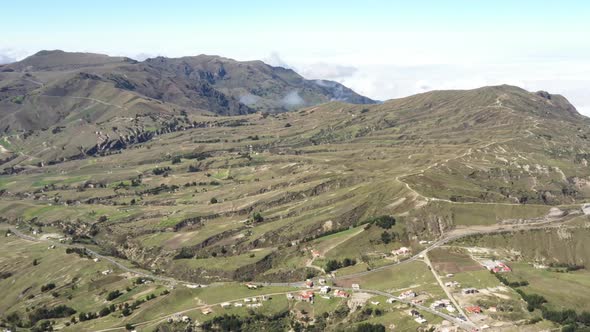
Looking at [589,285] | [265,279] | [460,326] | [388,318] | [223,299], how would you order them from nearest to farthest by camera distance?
[460,326]
[388,318]
[589,285]
[223,299]
[265,279]

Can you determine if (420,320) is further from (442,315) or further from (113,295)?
(113,295)

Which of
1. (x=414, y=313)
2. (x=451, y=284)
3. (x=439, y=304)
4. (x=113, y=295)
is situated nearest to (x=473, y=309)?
(x=439, y=304)

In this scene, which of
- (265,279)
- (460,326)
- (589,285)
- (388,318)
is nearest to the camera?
(460,326)

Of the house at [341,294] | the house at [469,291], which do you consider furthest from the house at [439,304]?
the house at [341,294]

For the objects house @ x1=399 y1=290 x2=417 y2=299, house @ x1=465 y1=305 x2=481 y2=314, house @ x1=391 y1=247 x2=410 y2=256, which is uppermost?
house @ x1=391 y1=247 x2=410 y2=256

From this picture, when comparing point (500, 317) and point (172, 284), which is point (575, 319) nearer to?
point (500, 317)

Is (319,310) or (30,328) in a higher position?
(319,310)

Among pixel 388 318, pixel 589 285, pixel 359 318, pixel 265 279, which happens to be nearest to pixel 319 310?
pixel 359 318

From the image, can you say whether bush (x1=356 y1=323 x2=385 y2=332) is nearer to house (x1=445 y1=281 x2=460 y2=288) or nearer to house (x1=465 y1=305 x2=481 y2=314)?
house (x1=465 y1=305 x2=481 y2=314)

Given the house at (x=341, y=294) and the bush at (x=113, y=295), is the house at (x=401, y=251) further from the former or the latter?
the bush at (x=113, y=295)

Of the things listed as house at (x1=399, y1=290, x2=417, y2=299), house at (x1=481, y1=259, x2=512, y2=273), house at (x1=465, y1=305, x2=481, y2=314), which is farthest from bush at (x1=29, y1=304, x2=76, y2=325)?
house at (x1=481, y1=259, x2=512, y2=273)

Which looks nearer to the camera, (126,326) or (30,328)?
(126,326)
